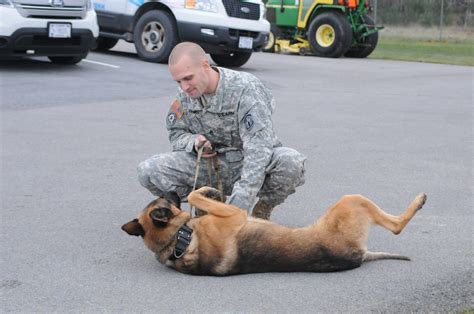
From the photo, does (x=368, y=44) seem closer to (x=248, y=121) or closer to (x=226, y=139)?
(x=226, y=139)

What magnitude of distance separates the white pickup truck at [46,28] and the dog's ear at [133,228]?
7932 mm

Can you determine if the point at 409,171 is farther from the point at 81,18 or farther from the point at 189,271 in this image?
the point at 81,18

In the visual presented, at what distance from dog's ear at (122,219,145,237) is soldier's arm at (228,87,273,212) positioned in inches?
22.9

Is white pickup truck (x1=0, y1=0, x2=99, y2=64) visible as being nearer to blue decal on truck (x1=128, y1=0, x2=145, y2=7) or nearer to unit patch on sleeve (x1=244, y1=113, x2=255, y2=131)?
blue decal on truck (x1=128, y1=0, x2=145, y2=7)

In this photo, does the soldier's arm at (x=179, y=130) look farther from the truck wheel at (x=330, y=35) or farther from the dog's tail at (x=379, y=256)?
the truck wheel at (x=330, y=35)

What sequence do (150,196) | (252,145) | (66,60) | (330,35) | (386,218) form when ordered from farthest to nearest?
(330,35), (66,60), (150,196), (252,145), (386,218)

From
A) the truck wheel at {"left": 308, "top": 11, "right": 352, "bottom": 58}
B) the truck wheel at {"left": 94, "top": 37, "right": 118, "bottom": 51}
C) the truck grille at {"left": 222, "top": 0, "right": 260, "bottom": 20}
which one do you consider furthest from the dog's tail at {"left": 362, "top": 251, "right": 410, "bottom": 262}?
the truck wheel at {"left": 308, "top": 11, "right": 352, "bottom": 58}

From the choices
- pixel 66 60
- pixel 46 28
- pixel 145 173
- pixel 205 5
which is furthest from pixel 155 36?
pixel 145 173

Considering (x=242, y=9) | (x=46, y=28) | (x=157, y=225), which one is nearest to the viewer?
(x=157, y=225)

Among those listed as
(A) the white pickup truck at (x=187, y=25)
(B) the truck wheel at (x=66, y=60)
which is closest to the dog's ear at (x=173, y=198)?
(B) the truck wheel at (x=66, y=60)

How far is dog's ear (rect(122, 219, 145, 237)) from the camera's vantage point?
4.70 m

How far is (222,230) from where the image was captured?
15.4 feet

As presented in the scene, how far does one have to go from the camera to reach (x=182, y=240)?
4.64 meters

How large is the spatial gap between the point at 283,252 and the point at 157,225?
74 cm
